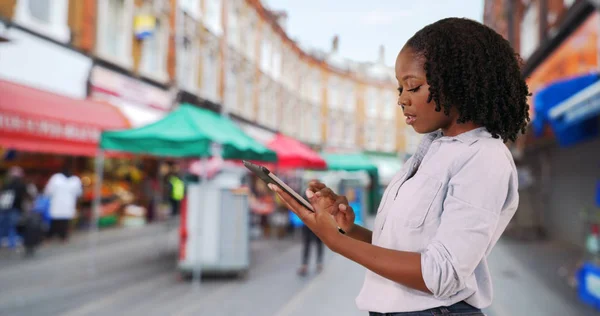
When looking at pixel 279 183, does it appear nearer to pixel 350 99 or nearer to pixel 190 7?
pixel 190 7

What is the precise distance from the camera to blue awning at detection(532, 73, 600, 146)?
6.06 m

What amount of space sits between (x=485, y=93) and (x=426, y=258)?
42 cm

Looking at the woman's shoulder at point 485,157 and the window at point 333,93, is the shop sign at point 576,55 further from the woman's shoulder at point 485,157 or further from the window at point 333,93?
the window at point 333,93

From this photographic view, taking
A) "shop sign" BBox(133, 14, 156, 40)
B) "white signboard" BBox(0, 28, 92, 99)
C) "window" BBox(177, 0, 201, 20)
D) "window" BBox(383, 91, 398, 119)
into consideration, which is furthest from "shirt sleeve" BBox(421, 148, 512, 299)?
"window" BBox(177, 0, 201, 20)

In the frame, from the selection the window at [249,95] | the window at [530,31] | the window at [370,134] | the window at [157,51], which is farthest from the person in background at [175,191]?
the window at [370,134]

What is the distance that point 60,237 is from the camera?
10906 mm

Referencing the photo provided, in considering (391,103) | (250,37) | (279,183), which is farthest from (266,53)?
(279,183)

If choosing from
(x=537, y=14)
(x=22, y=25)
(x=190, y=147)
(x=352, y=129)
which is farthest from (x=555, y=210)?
(x=352, y=129)

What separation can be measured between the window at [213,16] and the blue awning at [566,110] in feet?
43.0

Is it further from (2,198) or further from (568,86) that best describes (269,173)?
(2,198)

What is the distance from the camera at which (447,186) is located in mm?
1122

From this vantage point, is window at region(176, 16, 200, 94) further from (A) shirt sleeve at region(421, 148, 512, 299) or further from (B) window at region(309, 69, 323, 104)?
(A) shirt sleeve at region(421, 148, 512, 299)

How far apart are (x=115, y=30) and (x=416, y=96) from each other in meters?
14.1

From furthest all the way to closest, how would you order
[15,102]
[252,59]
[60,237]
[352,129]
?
[352,129] → [252,59] → [60,237] → [15,102]
